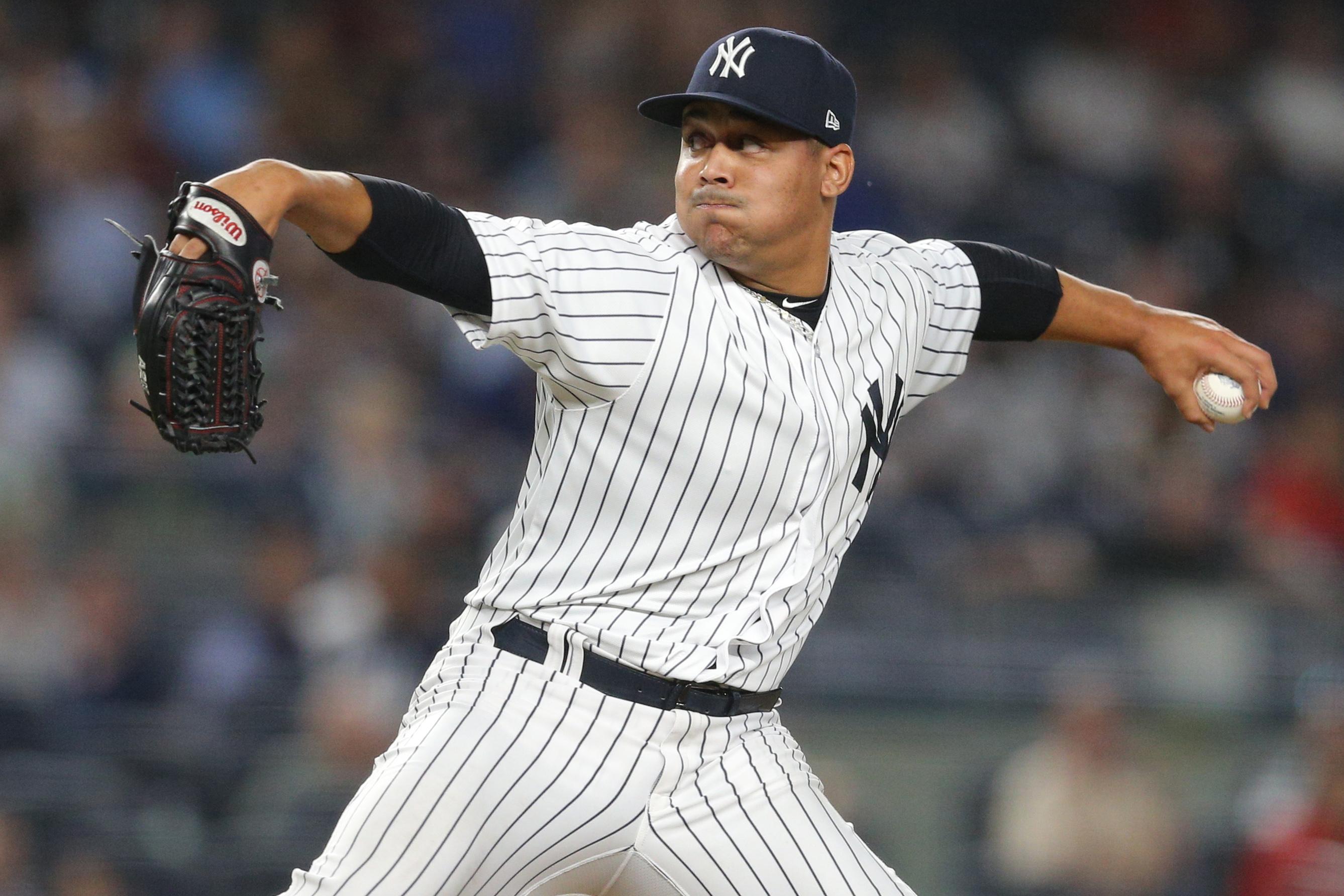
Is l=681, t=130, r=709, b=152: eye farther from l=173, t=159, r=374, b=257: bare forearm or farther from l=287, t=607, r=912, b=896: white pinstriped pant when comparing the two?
l=287, t=607, r=912, b=896: white pinstriped pant

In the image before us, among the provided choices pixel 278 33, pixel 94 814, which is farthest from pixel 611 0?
pixel 94 814

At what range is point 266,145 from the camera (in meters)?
5.83

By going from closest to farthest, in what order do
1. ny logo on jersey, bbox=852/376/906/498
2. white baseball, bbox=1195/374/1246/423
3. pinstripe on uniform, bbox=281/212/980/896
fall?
pinstripe on uniform, bbox=281/212/980/896 → ny logo on jersey, bbox=852/376/906/498 → white baseball, bbox=1195/374/1246/423

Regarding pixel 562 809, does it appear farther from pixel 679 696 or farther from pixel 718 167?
pixel 718 167

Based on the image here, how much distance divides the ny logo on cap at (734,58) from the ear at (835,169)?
20cm

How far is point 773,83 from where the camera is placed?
2.34 m

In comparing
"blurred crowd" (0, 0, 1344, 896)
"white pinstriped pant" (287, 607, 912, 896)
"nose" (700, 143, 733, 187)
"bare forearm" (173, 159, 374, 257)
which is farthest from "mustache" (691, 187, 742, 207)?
"blurred crowd" (0, 0, 1344, 896)

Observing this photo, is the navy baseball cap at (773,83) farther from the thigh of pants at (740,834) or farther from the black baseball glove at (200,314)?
the thigh of pants at (740,834)

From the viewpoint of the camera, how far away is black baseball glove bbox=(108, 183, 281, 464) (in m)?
1.84

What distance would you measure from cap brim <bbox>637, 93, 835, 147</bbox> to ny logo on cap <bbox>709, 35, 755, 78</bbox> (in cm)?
4

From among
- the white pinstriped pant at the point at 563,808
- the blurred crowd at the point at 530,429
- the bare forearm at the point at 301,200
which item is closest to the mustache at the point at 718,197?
the bare forearm at the point at 301,200

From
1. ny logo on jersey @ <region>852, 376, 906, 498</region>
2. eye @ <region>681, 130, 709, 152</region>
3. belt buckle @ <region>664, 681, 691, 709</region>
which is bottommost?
belt buckle @ <region>664, 681, 691, 709</region>

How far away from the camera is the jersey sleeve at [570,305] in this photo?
2.12m

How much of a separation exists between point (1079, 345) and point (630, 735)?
473cm
